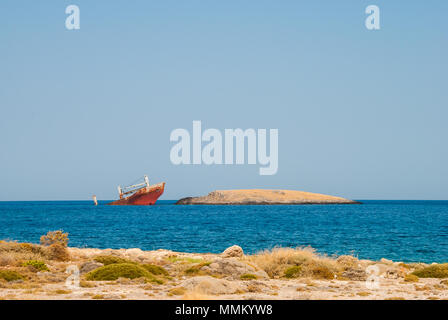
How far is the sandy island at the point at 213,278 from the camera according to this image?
15.6 m

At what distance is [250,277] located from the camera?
64.8ft

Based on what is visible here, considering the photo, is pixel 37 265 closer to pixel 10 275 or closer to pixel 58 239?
pixel 10 275

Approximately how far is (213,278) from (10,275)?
7.76 metres

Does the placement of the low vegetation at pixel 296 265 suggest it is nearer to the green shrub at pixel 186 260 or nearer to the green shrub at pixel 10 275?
the green shrub at pixel 186 260

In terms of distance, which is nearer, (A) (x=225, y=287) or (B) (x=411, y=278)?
(A) (x=225, y=287)

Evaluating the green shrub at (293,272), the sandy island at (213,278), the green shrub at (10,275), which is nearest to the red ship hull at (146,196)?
the sandy island at (213,278)

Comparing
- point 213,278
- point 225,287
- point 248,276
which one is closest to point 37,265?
point 213,278

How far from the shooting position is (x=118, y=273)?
1923 cm

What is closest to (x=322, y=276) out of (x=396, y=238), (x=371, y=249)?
(x=371, y=249)

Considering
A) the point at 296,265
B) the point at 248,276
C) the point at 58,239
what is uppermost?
the point at 58,239

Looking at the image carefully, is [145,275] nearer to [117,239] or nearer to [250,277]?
[250,277]

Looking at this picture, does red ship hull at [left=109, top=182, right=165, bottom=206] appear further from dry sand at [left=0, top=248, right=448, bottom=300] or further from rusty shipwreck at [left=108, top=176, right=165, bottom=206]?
dry sand at [left=0, top=248, right=448, bottom=300]

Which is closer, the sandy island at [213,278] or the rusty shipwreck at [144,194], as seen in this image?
the sandy island at [213,278]

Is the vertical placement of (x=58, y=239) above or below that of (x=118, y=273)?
above
